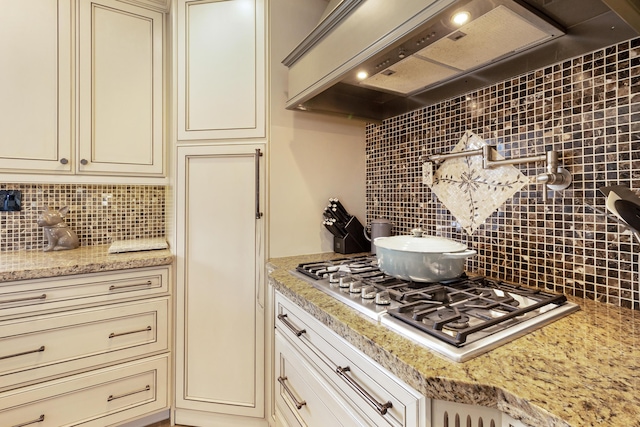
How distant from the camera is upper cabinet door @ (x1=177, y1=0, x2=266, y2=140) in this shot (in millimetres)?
1554

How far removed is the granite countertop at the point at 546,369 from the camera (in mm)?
447

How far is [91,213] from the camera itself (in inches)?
76.5

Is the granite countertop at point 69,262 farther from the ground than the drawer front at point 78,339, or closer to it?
farther from the ground

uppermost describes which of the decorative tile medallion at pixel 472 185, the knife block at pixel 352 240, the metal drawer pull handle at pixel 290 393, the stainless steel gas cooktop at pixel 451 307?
the decorative tile medallion at pixel 472 185

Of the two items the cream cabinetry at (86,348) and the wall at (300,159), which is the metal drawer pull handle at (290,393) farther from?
the cream cabinetry at (86,348)

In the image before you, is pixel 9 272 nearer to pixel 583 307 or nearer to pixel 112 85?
pixel 112 85

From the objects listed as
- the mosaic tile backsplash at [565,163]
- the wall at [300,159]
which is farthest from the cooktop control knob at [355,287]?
the wall at [300,159]

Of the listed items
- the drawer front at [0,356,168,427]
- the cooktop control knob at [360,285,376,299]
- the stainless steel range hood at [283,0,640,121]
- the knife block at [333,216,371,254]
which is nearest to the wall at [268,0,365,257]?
the knife block at [333,216,371,254]

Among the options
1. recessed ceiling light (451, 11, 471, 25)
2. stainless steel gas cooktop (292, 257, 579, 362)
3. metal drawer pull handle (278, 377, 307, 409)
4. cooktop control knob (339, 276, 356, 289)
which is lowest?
metal drawer pull handle (278, 377, 307, 409)

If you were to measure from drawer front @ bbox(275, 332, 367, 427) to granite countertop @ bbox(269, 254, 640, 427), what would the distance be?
0.22 m

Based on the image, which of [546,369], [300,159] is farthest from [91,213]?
[546,369]

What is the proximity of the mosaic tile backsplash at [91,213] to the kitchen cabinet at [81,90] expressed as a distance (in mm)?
319

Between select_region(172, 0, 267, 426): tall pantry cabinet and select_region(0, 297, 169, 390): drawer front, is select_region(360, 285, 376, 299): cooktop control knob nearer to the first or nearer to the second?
select_region(172, 0, 267, 426): tall pantry cabinet

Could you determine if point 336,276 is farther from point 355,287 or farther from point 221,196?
point 221,196
